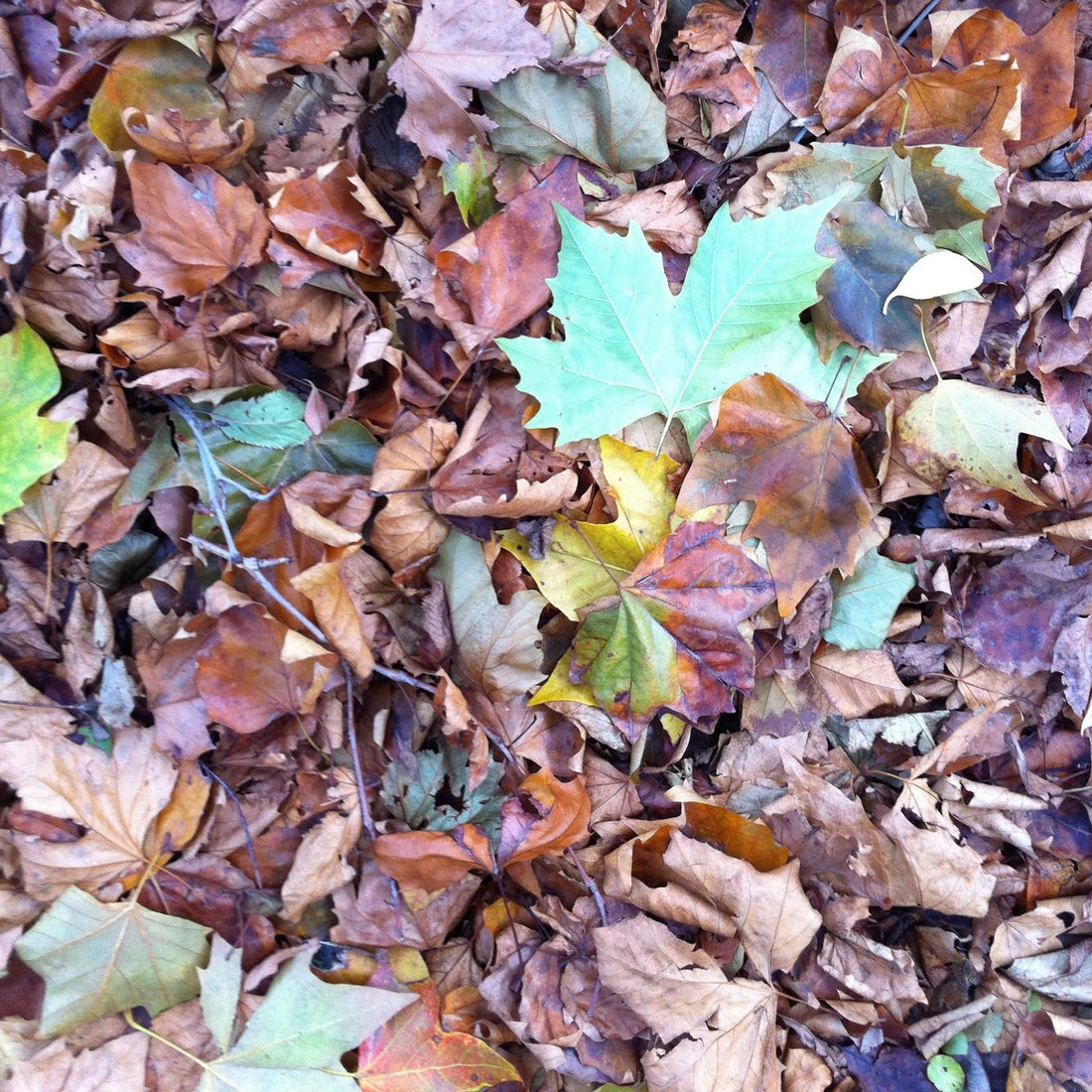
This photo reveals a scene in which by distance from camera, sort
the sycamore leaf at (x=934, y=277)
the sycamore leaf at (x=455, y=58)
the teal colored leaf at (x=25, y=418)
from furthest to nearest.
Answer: the sycamore leaf at (x=934, y=277)
the sycamore leaf at (x=455, y=58)
the teal colored leaf at (x=25, y=418)

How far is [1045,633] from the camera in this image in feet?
5.26

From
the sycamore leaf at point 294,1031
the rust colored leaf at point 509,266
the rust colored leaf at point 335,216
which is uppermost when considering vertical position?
the rust colored leaf at point 335,216

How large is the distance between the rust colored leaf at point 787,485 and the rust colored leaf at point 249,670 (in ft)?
2.52

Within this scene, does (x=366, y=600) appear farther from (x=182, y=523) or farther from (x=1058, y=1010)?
(x=1058, y=1010)

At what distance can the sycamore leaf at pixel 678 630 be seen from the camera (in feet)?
4.70

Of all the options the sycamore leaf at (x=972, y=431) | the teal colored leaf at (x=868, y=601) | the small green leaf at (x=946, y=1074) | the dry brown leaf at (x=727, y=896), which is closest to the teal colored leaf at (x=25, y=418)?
the dry brown leaf at (x=727, y=896)

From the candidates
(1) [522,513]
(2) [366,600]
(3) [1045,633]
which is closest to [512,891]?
(2) [366,600]

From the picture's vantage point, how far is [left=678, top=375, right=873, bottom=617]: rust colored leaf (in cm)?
146

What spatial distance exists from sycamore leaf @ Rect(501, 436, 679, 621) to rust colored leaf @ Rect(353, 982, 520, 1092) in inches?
31.5

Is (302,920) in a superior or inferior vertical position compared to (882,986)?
superior

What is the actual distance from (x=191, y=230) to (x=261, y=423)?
0.36 m

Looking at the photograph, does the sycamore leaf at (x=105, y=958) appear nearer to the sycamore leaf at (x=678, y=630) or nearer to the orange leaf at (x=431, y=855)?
the orange leaf at (x=431, y=855)

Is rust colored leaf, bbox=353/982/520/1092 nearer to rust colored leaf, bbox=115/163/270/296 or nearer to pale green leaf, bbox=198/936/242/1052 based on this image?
pale green leaf, bbox=198/936/242/1052

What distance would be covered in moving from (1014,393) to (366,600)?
4.61 ft
